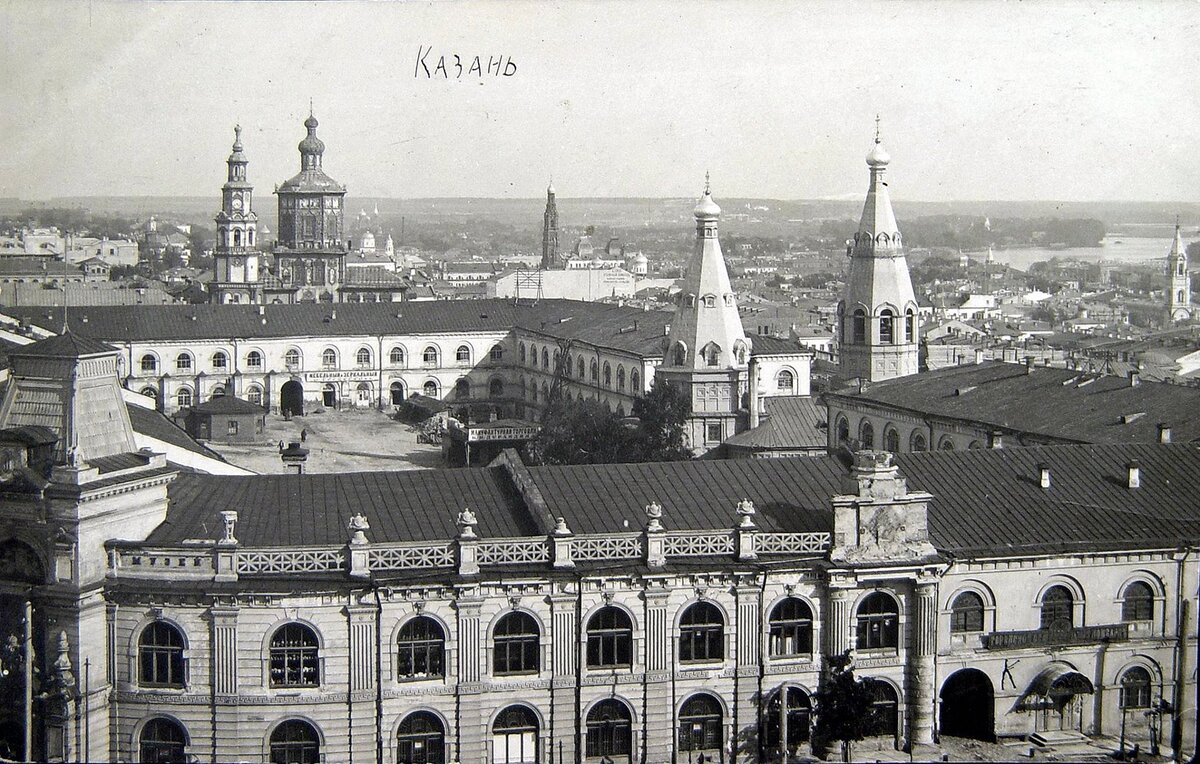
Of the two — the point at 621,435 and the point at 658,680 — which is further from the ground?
the point at 621,435

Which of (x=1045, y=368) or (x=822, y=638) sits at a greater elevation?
(x=1045, y=368)

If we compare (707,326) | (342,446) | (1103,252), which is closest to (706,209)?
(707,326)

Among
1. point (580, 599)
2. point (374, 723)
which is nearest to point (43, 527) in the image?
point (374, 723)

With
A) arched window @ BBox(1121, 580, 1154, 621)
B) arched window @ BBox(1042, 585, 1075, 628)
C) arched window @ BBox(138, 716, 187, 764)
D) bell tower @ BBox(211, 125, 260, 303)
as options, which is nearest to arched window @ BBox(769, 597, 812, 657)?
arched window @ BBox(1042, 585, 1075, 628)

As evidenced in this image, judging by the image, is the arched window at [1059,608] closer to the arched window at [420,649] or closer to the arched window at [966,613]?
the arched window at [966,613]

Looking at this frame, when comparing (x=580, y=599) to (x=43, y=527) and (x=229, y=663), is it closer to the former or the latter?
(x=229, y=663)

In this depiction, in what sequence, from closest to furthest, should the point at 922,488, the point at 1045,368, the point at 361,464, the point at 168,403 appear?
the point at 922,488 → the point at 1045,368 → the point at 361,464 → the point at 168,403

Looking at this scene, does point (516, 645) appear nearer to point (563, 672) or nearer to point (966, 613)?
point (563, 672)

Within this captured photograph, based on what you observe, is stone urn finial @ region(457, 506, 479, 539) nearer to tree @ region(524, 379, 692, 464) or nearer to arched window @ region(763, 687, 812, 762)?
arched window @ region(763, 687, 812, 762)
